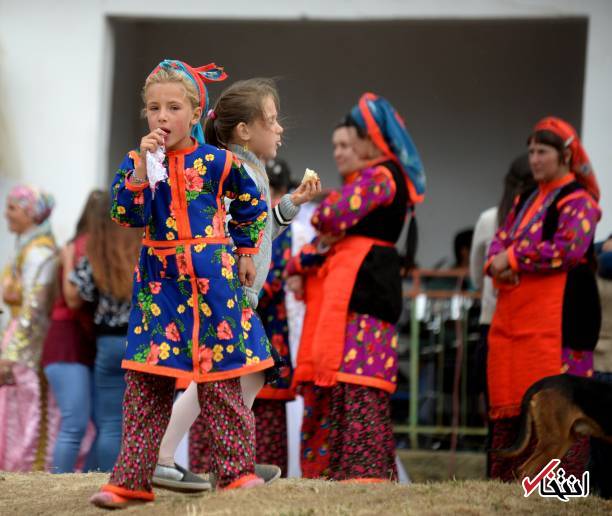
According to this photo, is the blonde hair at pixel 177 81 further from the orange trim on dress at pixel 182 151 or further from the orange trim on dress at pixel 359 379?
the orange trim on dress at pixel 359 379

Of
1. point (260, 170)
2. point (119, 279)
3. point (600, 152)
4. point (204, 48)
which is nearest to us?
point (260, 170)

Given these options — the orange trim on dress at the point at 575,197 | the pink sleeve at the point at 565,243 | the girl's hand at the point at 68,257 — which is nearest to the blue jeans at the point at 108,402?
the girl's hand at the point at 68,257

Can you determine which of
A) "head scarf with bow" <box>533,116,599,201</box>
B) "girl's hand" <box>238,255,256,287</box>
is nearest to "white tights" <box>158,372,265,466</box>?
"girl's hand" <box>238,255,256,287</box>

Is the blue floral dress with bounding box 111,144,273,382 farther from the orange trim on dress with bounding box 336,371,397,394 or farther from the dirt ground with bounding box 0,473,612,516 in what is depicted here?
the orange trim on dress with bounding box 336,371,397,394

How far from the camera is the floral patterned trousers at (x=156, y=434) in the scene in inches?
146

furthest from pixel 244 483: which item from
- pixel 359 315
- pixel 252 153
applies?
pixel 359 315

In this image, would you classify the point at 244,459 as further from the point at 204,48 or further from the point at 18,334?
the point at 204,48

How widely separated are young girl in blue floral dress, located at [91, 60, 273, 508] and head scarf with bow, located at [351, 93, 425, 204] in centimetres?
173

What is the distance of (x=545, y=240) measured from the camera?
205 inches

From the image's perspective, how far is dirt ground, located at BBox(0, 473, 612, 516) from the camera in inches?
133

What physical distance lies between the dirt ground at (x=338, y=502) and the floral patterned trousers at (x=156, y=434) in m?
0.10

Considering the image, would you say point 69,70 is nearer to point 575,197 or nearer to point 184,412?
point 575,197

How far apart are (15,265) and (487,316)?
2.68 metres

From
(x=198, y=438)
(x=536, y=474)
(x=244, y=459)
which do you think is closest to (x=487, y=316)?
(x=198, y=438)
